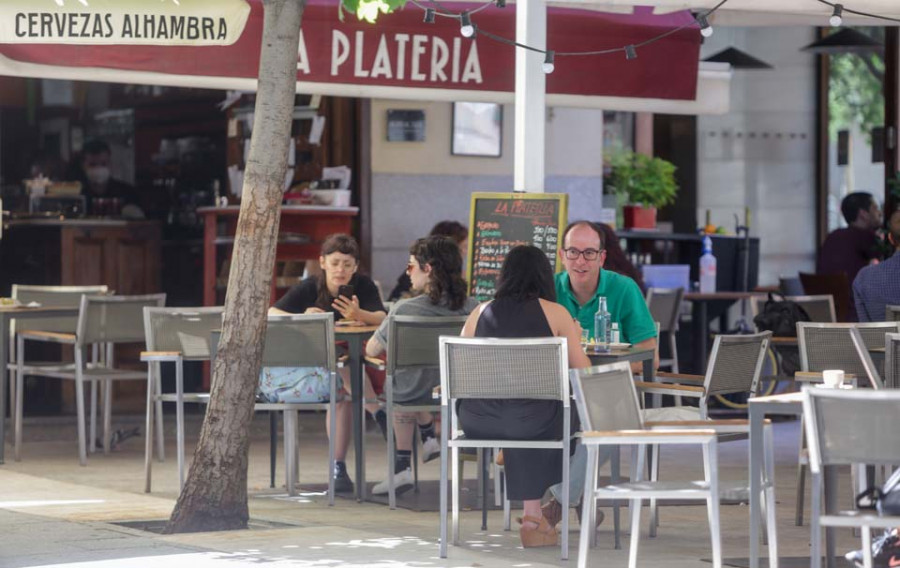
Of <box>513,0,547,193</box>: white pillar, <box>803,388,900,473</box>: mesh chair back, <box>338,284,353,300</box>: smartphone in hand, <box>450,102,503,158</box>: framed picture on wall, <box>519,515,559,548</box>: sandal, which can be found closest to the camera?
<box>803,388,900,473</box>: mesh chair back

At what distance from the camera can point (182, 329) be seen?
8.25 meters

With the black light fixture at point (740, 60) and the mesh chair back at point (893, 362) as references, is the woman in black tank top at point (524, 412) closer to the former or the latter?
the mesh chair back at point (893, 362)

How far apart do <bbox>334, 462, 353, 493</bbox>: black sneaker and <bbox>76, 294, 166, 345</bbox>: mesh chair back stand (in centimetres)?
158

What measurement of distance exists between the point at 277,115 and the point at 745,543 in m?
2.52

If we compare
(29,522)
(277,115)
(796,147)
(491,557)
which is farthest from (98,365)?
(796,147)

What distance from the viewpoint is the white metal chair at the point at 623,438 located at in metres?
5.22

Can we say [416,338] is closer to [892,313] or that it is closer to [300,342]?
[300,342]

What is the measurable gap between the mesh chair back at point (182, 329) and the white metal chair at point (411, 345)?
3.66 feet

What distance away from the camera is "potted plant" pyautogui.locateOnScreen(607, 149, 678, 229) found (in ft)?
46.1

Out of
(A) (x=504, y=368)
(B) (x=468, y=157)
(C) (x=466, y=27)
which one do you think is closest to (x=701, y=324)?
(B) (x=468, y=157)

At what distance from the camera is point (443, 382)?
6.35 meters

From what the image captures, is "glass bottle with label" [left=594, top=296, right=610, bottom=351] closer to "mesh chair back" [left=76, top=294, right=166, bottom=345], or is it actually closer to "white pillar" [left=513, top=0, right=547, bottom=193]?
"white pillar" [left=513, top=0, right=547, bottom=193]

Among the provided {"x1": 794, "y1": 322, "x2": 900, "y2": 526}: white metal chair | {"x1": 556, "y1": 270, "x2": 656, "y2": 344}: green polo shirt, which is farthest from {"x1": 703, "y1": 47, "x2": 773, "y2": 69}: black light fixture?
{"x1": 556, "y1": 270, "x2": 656, "y2": 344}: green polo shirt

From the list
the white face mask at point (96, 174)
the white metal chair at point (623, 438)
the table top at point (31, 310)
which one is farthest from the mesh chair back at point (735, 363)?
the white face mask at point (96, 174)
